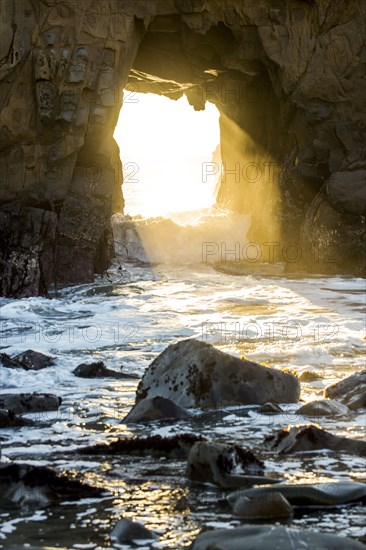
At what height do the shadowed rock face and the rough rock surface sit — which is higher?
the shadowed rock face

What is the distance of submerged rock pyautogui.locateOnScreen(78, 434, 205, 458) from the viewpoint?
5.75 meters

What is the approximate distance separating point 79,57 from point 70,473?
14.8 m

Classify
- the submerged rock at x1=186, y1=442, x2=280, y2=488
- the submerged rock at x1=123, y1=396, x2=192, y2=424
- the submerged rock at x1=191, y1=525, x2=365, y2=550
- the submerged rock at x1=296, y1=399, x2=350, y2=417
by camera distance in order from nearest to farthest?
the submerged rock at x1=191, y1=525, x2=365, y2=550 → the submerged rock at x1=186, y1=442, x2=280, y2=488 → the submerged rock at x1=123, y1=396, x2=192, y2=424 → the submerged rock at x1=296, y1=399, x2=350, y2=417

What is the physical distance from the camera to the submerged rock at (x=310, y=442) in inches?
227

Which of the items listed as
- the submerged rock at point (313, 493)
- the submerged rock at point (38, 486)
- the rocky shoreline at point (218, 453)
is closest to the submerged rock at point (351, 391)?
the rocky shoreline at point (218, 453)

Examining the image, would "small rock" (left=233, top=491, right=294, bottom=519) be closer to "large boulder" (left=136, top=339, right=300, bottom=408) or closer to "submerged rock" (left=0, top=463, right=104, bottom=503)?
"submerged rock" (left=0, top=463, right=104, bottom=503)

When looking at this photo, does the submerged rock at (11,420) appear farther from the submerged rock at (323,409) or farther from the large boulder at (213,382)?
the submerged rock at (323,409)

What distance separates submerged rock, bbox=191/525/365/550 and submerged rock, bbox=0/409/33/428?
2808mm

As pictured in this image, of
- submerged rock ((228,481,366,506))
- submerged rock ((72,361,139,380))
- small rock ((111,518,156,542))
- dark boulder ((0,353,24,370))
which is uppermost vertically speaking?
dark boulder ((0,353,24,370))

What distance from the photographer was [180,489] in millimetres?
4949

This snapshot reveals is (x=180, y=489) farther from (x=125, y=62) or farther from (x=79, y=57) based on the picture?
(x=125, y=62)

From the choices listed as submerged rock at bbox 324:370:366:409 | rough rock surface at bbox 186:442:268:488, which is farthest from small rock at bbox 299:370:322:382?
rough rock surface at bbox 186:442:268:488

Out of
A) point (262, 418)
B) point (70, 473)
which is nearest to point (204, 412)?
point (262, 418)

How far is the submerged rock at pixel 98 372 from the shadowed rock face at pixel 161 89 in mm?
9218
